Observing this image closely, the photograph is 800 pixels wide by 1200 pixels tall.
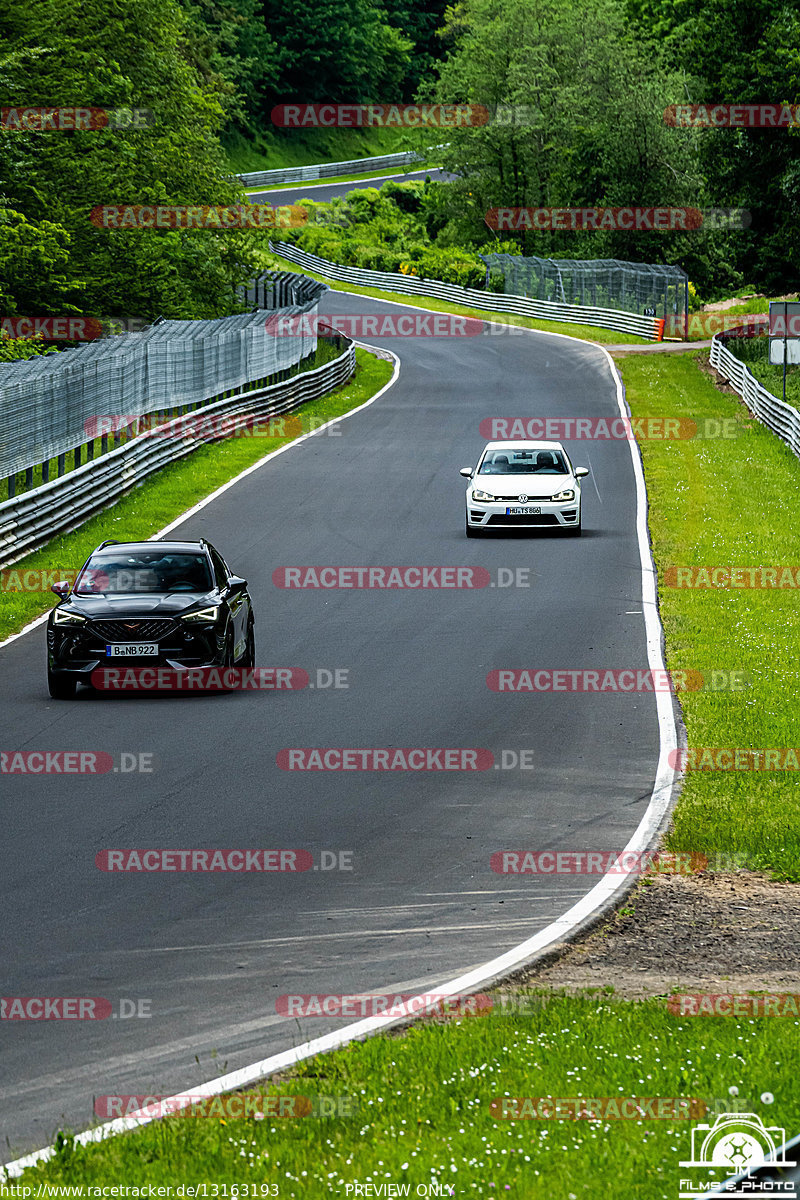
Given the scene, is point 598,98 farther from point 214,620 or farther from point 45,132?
point 214,620

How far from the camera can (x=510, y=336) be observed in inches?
2653

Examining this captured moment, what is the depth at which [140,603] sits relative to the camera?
16.4 m

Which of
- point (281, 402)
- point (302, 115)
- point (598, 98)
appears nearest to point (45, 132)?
point (281, 402)

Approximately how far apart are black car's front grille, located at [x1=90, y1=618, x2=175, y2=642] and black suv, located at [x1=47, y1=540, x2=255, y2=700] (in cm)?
1

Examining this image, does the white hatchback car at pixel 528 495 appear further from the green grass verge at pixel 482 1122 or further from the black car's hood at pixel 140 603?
the green grass verge at pixel 482 1122

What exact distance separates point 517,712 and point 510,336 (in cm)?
5372

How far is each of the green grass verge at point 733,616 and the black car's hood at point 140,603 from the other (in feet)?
17.0
